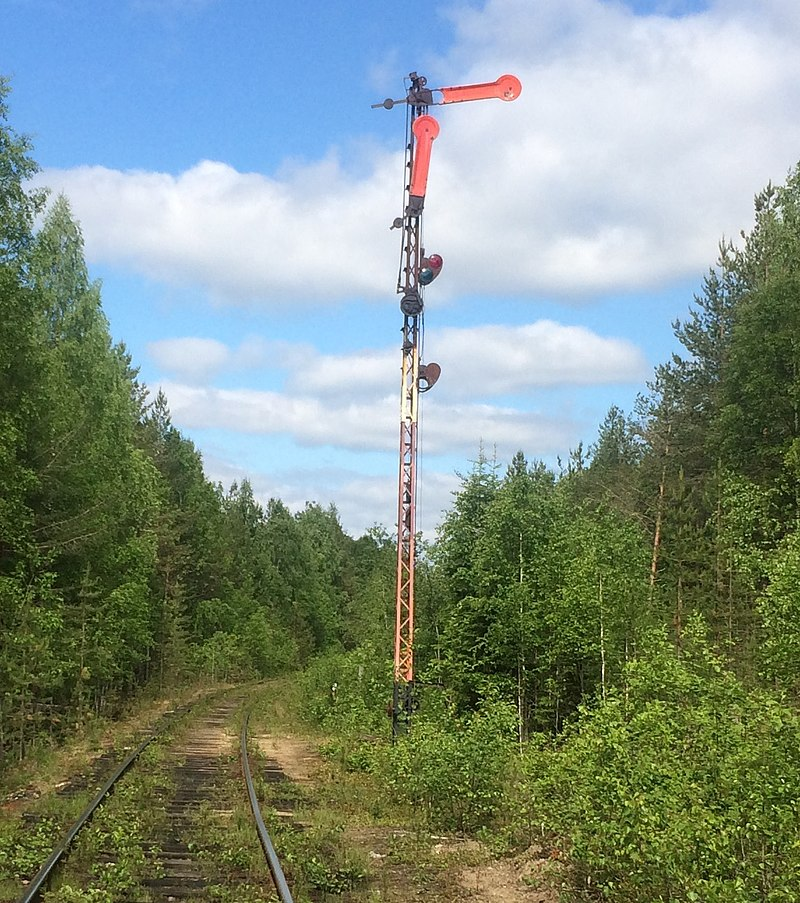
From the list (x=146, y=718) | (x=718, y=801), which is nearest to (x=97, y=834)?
(x=718, y=801)

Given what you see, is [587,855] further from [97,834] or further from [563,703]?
[563,703]

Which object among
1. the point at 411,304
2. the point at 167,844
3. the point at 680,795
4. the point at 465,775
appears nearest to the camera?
the point at 680,795

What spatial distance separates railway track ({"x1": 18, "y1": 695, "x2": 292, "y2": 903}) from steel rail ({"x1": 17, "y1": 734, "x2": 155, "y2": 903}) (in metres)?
0.01

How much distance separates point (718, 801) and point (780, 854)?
786 mm

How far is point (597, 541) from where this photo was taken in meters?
21.2

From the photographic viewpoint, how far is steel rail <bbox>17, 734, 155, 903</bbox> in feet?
24.2

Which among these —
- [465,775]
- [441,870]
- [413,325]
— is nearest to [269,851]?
[441,870]

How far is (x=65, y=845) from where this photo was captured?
8875mm

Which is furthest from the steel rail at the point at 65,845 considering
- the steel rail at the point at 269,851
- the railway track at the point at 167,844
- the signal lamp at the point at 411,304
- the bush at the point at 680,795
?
the signal lamp at the point at 411,304

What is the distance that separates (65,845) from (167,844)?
127 cm

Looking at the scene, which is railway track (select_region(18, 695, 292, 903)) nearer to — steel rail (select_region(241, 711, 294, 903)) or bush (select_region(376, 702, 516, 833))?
steel rail (select_region(241, 711, 294, 903))

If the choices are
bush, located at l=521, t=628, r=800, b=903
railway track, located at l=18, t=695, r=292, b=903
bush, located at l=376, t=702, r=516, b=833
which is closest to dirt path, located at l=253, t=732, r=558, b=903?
bush, located at l=521, t=628, r=800, b=903

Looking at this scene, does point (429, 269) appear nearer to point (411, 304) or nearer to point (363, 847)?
point (411, 304)

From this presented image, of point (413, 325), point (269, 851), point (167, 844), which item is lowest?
point (167, 844)
